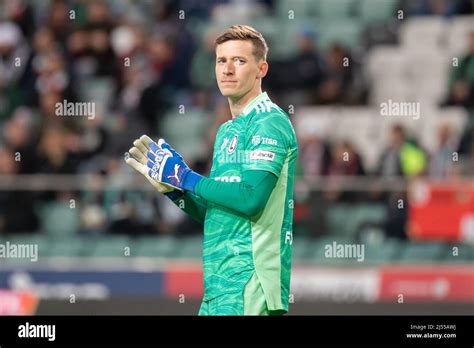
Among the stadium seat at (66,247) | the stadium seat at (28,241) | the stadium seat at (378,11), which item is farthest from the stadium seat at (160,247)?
the stadium seat at (378,11)

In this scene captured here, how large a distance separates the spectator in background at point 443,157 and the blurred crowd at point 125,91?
0.04 ft

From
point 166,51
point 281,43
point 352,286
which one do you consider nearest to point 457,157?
point 352,286

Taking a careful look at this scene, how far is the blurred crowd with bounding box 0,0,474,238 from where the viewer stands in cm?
1172

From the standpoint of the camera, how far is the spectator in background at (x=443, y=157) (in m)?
11.9

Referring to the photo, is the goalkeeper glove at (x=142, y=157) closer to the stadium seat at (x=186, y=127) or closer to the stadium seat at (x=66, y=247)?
the stadium seat at (x=66, y=247)

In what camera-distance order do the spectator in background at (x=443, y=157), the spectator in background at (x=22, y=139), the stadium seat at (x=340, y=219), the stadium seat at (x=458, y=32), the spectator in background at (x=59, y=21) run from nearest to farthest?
the stadium seat at (x=340, y=219) < the spectator in background at (x=443, y=157) < the spectator in background at (x=22, y=139) < the stadium seat at (x=458, y=32) < the spectator in background at (x=59, y=21)

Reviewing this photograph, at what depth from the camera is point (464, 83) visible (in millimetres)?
13141

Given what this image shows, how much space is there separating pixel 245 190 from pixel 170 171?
448 millimetres

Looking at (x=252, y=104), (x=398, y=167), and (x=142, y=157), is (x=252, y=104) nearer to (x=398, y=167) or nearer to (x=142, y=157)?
(x=142, y=157)

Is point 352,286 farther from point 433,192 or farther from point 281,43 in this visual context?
point 281,43

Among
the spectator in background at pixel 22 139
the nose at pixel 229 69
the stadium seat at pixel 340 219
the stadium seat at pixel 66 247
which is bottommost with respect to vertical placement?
the stadium seat at pixel 66 247

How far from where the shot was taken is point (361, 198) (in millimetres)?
11266

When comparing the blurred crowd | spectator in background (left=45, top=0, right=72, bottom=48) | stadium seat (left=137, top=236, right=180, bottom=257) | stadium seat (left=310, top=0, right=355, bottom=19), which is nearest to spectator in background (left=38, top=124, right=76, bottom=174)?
the blurred crowd

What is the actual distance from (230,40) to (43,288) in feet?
22.1
